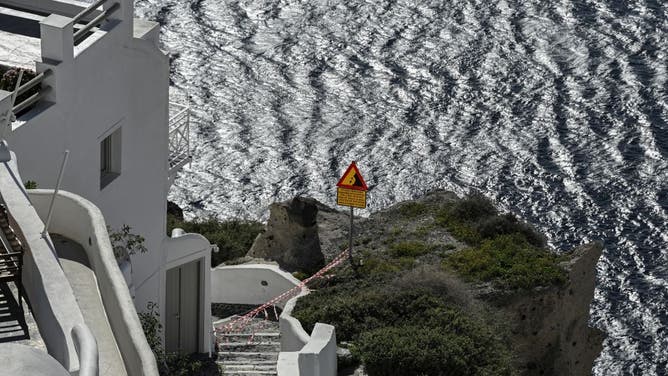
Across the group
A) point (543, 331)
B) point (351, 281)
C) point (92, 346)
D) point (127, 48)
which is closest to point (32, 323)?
point (92, 346)

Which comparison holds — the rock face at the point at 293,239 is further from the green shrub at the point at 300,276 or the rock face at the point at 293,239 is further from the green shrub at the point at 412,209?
the green shrub at the point at 412,209

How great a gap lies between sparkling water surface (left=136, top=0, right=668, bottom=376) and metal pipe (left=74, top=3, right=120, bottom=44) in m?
42.7

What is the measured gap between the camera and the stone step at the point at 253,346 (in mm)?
32156

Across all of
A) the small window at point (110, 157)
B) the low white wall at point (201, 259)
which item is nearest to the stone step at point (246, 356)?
the low white wall at point (201, 259)

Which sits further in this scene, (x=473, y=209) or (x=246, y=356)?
(x=473, y=209)

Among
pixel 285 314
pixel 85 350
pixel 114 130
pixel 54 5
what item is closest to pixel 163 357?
pixel 114 130

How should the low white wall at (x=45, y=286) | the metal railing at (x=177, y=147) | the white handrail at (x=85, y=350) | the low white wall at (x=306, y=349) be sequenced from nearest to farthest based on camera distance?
the white handrail at (x=85, y=350) < the low white wall at (x=45, y=286) < the low white wall at (x=306, y=349) < the metal railing at (x=177, y=147)

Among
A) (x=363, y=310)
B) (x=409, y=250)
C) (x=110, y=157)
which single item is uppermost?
(x=110, y=157)

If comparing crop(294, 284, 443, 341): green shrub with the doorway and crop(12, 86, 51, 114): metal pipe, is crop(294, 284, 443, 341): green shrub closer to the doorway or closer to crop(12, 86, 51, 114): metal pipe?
the doorway

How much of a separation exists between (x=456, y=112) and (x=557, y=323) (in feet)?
134

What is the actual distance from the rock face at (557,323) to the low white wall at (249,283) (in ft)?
18.6

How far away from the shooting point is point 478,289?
37.7 metres

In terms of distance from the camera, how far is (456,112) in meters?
80.9

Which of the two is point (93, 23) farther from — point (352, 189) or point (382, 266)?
point (382, 266)
